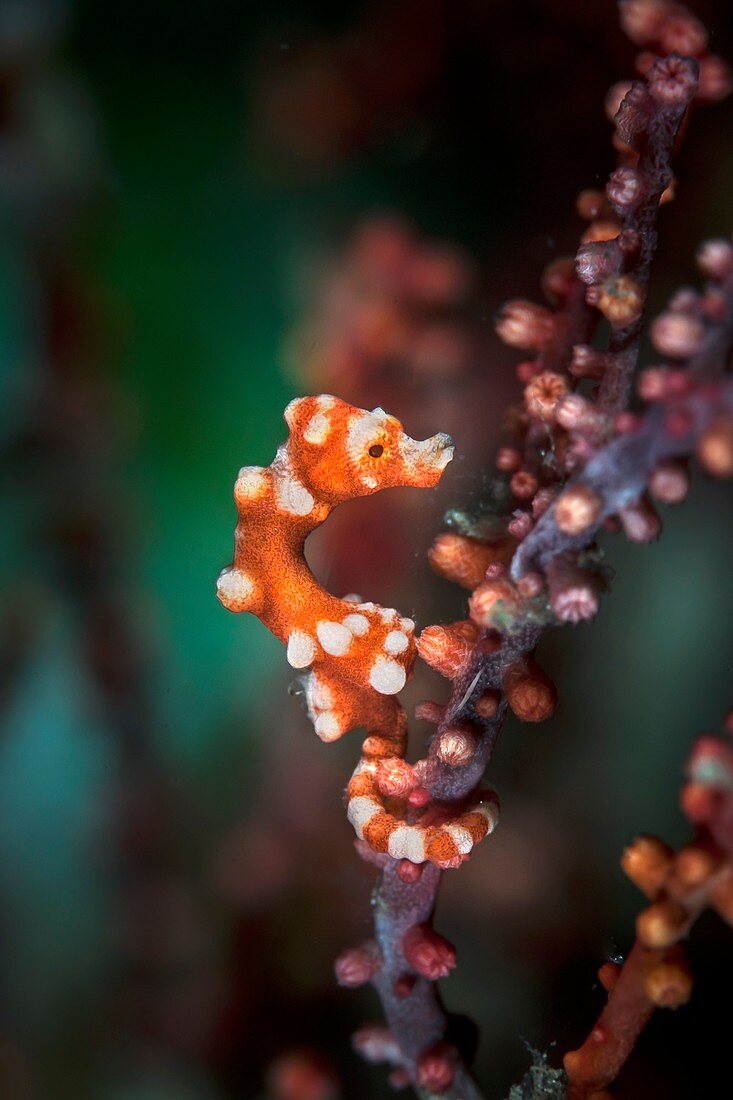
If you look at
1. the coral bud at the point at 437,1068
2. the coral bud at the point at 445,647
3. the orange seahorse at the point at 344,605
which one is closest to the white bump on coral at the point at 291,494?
the orange seahorse at the point at 344,605

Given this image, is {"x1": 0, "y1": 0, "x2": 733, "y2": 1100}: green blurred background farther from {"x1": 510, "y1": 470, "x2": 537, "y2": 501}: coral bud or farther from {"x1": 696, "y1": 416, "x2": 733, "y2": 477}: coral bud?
{"x1": 696, "y1": 416, "x2": 733, "y2": 477}: coral bud

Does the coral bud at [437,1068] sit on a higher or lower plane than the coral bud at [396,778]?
lower

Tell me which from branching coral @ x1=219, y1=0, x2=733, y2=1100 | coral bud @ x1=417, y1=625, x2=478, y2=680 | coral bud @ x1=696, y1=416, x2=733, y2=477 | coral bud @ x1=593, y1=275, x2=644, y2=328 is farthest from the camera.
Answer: coral bud @ x1=417, y1=625, x2=478, y2=680

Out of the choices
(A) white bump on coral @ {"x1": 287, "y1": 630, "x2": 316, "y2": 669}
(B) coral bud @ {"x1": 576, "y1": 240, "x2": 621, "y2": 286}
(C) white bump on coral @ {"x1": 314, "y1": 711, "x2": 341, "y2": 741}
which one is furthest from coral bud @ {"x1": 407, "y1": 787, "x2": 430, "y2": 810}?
(B) coral bud @ {"x1": 576, "y1": 240, "x2": 621, "y2": 286}

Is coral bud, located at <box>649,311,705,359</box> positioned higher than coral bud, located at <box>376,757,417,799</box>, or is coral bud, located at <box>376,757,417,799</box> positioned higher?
coral bud, located at <box>649,311,705,359</box>

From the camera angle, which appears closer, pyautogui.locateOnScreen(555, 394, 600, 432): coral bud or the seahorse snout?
pyautogui.locateOnScreen(555, 394, 600, 432): coral bud

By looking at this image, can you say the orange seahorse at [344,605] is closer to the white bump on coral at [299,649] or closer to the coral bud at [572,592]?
the white bump on coral at [299,649]
